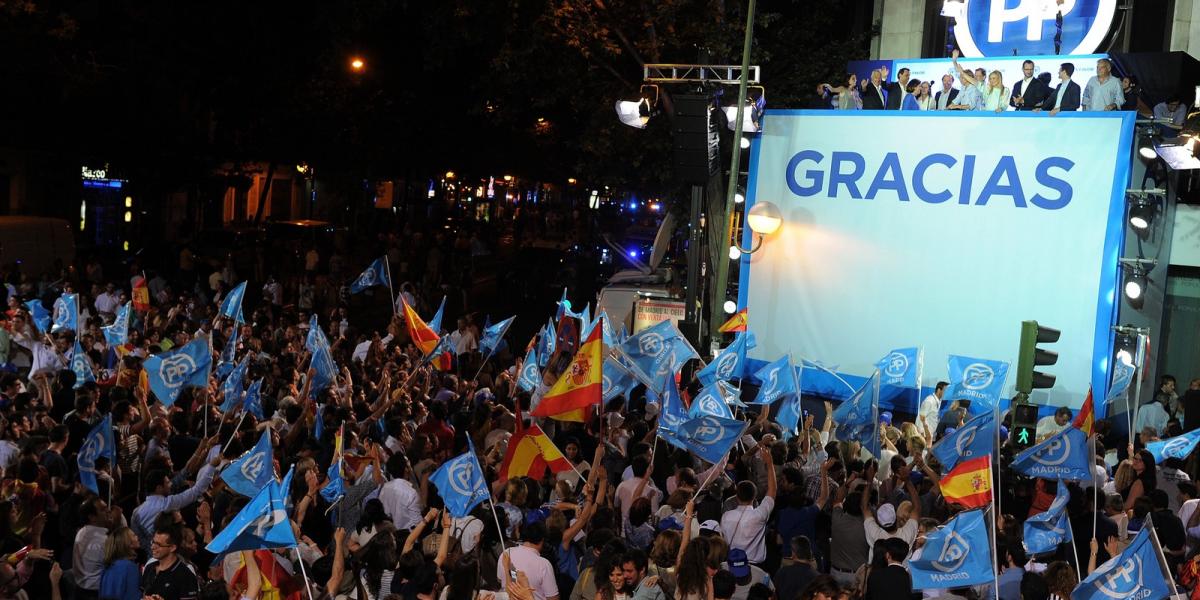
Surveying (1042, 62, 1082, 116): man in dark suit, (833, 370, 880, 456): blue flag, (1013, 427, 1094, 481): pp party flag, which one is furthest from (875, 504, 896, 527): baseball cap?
(1042, 62, 1082, 116): man in dark suit

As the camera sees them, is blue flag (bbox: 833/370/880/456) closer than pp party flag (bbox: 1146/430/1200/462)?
No

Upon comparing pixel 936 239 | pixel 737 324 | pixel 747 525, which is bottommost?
pixel 747 525

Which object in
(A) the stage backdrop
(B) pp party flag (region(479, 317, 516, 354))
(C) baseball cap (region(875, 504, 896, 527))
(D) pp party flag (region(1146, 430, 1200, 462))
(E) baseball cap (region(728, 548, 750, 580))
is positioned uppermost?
(A) the stage backdrop

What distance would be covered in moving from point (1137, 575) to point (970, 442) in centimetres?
312

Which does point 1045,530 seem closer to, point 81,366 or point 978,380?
point 978,380

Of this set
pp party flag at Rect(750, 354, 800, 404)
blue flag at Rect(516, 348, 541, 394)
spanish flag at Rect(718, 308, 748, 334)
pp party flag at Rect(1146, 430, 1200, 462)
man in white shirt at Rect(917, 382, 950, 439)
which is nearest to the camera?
pp party flag at Rect(1146, 430, 1200, 462)

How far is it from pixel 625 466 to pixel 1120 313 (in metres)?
7.87

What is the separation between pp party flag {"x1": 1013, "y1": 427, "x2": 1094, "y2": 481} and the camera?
10.4 meters

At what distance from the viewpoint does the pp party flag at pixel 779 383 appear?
13.8 meters

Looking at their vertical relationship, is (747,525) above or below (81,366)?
below

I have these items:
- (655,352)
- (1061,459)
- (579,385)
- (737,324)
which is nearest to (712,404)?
(579,385)

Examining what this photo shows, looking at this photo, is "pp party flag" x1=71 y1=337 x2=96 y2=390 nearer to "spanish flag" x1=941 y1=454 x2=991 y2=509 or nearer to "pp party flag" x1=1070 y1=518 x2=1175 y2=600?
"spanish flag" x1=941 y1=454 x2=991 y2=509

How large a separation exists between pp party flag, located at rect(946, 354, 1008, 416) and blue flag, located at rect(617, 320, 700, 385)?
3.12 m

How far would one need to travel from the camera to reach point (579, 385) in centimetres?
1187
